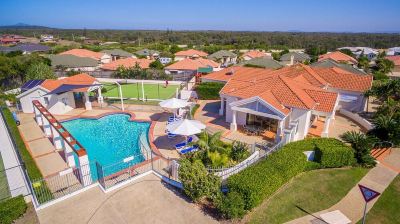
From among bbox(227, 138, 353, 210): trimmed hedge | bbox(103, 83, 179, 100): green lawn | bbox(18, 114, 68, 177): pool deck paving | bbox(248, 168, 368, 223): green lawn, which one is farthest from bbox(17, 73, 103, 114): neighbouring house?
bbox(248, 168, 368, 223): green lawn

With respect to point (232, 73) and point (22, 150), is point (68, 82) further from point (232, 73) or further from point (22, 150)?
point (232, 73)

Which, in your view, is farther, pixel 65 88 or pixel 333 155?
pixel 65 88

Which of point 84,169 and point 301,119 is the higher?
point 301,119

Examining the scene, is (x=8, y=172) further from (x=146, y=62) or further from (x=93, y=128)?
(x=146, y=62)

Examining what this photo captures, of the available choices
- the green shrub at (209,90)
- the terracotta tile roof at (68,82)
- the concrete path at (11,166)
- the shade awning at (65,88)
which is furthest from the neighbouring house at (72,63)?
the green shrub at (209,90)

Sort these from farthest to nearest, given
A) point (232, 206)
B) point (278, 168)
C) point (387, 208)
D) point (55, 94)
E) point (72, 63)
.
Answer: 1. point (72, 63)
2. point (55, 94)
3. point (278, 168)
4. point (387, 208)
5. point (232, 206)

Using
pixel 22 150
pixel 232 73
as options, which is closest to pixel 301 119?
pixel 232 73

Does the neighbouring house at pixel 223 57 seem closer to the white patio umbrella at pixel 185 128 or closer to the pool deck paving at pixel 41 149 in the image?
the pool deck paving at pixel 41 149
